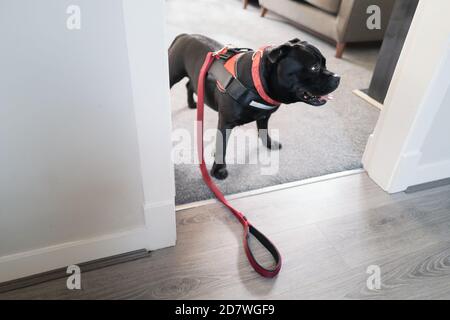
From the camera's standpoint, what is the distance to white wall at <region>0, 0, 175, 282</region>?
2.09 feet

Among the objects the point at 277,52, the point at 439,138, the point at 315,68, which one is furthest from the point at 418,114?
the point at 277,52

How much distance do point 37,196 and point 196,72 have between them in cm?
73

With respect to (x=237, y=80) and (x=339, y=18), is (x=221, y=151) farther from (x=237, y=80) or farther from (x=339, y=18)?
(x=339, y=18)

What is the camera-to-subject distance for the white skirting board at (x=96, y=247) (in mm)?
911

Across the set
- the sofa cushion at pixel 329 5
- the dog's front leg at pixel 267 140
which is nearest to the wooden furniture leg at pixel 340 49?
the sofa cushion at pixel 329 5

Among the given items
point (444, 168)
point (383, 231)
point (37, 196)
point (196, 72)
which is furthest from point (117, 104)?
point (444, 168)

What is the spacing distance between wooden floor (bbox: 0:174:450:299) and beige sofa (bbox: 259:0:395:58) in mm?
1428

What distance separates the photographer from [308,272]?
102cm

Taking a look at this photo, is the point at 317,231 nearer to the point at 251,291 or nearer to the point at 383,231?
the point at 383,231

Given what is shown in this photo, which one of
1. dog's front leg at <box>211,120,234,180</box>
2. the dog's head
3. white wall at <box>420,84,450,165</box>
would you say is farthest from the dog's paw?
white wall at <box>420,84,450,165</box>

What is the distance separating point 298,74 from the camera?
1.02 m

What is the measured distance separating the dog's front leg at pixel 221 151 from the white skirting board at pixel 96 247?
1.22ft

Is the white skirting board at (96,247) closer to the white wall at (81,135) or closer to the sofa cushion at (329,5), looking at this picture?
the white wall at (81,135)

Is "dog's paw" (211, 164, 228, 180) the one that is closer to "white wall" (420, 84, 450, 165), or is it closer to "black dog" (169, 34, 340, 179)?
"black dog" (169, 34, 340, 179)
